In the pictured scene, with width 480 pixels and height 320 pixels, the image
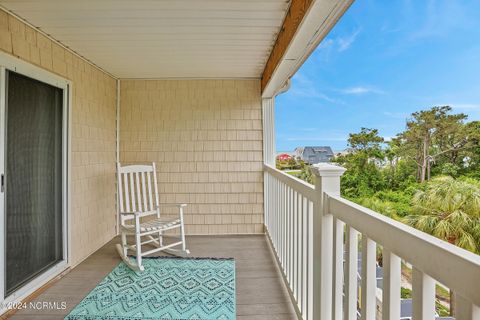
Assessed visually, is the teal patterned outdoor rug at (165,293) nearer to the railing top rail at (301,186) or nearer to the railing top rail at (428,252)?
the railing top rail at (301,186)

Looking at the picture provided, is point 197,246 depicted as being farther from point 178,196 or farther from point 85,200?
point 85,200

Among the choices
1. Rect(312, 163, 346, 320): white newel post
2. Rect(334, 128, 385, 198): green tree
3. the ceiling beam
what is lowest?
Rect(312, 163, 346, 320): white newel post

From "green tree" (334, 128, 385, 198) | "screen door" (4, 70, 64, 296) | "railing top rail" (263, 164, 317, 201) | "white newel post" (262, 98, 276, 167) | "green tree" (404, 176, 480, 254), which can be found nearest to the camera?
"green tree" (404, 176, 480, 254)

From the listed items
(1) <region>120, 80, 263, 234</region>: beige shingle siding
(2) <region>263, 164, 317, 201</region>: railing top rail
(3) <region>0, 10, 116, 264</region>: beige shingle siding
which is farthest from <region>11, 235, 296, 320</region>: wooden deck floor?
(2) <region>263, 164, 317, 201</region>: railing top rail

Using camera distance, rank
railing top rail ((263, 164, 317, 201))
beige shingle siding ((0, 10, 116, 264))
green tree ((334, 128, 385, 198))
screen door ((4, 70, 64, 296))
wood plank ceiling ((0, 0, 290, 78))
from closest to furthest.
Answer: green tree ((334, 128, 385, 198)) → railing top rail ((263, 164, 317, 201)) → wood plank ceiling ((0, 0, 290, 78)) → screen door ((4, 70, 64, 296)) → beige shingle siding ((0, 10, 116, 264))

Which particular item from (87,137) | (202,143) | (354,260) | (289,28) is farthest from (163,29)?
(354,260)

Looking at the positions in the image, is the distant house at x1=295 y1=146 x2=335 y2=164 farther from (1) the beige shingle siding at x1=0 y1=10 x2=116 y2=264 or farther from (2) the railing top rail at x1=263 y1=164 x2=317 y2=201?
(1) the beige shingle siding at x1=0 y1=10 x2=116 y2=264

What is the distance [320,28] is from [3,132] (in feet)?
8.20

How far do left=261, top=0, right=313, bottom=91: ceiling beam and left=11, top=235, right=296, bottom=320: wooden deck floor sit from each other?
2.10 metres

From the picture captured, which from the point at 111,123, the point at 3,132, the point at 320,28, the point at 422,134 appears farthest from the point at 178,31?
the point at 422,134

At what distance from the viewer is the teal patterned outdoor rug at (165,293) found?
2.26 meters

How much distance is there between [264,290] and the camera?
2.63 m

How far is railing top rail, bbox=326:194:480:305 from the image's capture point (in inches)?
22.2

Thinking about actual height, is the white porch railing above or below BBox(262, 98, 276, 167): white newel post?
below
